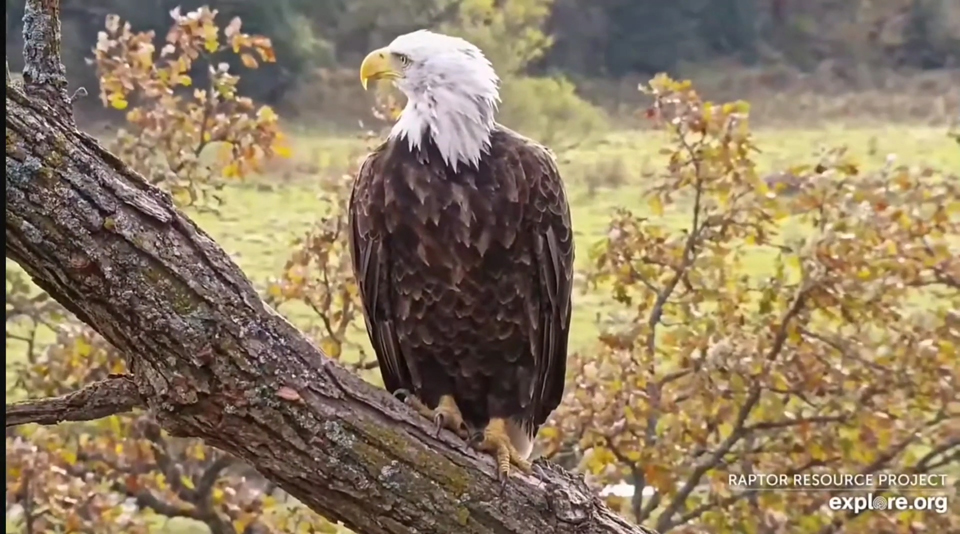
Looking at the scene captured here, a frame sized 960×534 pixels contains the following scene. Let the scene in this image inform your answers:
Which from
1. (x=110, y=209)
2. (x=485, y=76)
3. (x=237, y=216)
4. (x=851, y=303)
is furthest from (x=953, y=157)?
(x=110, y=209)

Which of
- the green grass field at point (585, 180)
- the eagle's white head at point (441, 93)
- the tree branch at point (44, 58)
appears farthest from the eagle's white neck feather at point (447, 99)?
the tree branch at point (44, 58)

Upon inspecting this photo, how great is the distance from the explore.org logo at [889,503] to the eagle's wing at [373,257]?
1.07 m

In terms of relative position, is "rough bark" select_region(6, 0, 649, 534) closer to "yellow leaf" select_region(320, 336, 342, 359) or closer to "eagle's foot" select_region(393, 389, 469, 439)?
"eagle's foot" select_region(393, 389, 469, 439)

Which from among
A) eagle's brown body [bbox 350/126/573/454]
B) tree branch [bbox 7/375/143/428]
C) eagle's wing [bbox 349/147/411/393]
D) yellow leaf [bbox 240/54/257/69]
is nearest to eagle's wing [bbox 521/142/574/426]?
eagle's brown body [bbox 350/126/573/454]

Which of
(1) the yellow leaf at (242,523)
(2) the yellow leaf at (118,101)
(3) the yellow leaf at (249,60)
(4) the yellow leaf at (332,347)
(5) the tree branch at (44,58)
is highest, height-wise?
(3) the yellow leaf at (249,60)

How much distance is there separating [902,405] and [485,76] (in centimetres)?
127

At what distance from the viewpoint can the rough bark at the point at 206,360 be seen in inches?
49.6

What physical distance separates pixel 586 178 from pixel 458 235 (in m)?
0.65

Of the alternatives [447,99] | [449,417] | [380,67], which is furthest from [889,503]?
[380,67]

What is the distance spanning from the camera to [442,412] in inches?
68.5

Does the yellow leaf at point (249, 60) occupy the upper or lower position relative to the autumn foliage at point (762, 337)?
upper

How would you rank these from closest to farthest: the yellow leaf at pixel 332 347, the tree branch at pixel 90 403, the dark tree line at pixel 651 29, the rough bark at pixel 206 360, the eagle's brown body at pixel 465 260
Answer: the rough bark at pixel 206 360 → the tree branch at pixel 90 403 → the eagle's brown body at pixel 465 260 → the dark tree line at pixel 651 29 → the yellow leaf at pixel 332 347

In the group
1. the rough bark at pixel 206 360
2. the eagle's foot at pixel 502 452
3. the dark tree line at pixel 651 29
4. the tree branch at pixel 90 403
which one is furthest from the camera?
the dark tree line at pixel 651 29

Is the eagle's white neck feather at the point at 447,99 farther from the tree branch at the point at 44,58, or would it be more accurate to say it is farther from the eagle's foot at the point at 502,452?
the tree branch at the point at 44,58
